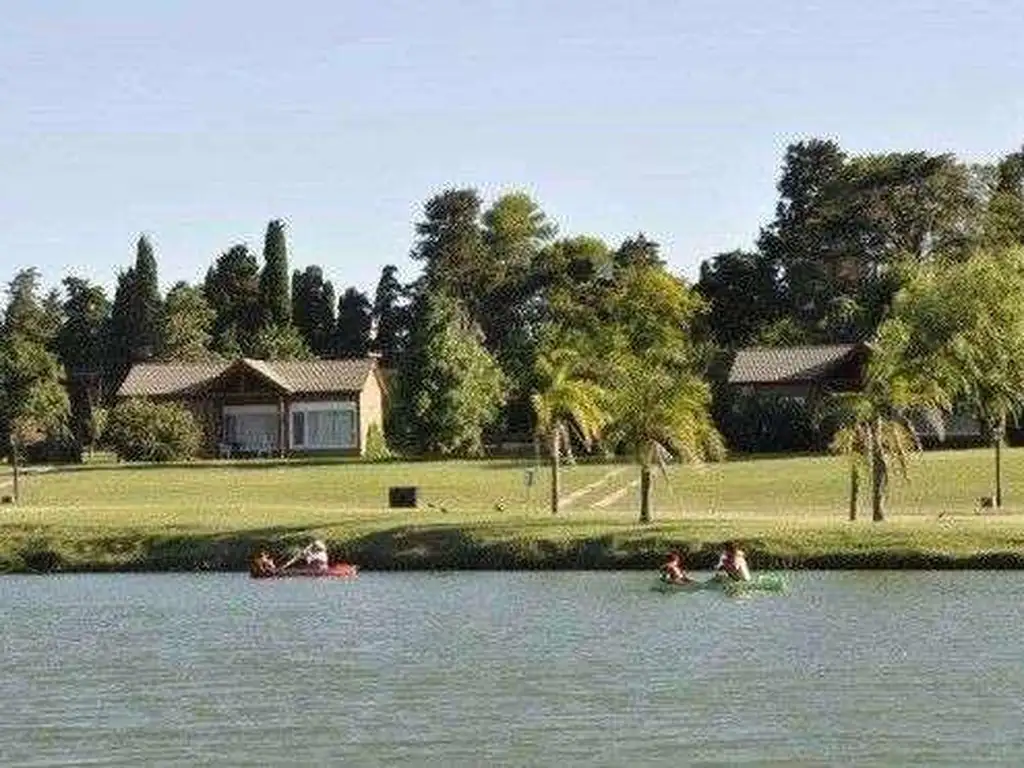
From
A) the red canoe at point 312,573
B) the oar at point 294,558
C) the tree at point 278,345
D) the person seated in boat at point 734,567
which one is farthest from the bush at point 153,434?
the person seated in boat at point 734,567

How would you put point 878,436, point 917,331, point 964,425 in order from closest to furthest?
point 878,436 < point 917,331 < point 964,425

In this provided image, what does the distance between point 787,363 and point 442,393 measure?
19.9 metres

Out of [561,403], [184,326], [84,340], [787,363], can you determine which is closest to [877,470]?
[561,403]

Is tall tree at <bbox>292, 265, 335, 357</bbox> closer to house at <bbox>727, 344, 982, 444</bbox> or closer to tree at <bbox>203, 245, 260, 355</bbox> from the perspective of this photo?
tree at <bbox>203, 245, 260, 355</bbox>

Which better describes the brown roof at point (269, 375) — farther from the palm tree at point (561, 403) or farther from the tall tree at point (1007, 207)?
the palm tree at point (561, 403)

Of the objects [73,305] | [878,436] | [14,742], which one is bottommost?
[14,742]

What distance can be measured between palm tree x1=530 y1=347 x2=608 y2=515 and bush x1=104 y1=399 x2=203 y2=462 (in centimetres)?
4842

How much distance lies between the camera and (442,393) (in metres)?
112

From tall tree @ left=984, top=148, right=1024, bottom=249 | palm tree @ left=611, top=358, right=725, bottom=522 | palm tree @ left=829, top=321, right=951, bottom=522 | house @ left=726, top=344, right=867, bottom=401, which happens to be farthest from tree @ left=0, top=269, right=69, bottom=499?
tall tree @ left=984, top=148, right=1024, bottom=249

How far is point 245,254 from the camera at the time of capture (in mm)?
165125

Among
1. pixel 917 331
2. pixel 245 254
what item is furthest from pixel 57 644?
pixel 245 254

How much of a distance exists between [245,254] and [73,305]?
14702 millimetres

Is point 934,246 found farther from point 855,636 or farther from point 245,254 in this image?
point 855,636

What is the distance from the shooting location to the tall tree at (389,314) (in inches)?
6654
